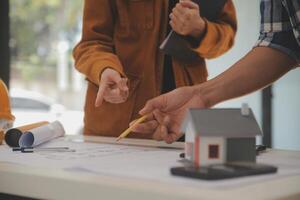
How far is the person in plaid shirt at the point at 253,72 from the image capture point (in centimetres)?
96

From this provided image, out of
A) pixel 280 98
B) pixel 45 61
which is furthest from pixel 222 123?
pixel 45 61

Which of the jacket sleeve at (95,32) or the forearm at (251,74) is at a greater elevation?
the jacket sleeve at (95,32)

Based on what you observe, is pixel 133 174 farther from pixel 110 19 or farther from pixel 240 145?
pixel 110 19

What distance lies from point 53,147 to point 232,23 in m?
0.69

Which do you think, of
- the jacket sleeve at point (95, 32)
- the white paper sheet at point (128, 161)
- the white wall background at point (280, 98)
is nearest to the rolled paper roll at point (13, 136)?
the white paper sheet at point (128, 161)

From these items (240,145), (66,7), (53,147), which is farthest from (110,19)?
(66,7)

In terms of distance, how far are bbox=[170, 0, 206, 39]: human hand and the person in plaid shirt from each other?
0.27m

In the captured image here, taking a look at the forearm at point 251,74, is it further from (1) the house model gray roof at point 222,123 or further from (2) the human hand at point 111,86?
(1) the house model gray roof at point 222,123

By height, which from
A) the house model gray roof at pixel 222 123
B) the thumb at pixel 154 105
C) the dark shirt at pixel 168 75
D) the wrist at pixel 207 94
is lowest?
Answer: the house model gray roof at pixel 222 123

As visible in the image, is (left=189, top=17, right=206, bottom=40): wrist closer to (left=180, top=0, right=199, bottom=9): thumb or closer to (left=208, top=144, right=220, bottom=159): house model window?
(left=180, top=0, right=199, bottom=9): thumb

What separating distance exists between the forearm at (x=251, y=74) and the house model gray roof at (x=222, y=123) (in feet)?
0.92

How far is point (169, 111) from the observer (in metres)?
1.03

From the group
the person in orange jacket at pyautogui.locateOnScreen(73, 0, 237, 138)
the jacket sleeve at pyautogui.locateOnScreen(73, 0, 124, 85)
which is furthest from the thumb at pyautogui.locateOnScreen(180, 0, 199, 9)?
the jacket sleeve at pyautogui.locateOnScreen(73, 0, 124, 85)

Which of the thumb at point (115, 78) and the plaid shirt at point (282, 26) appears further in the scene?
the thumb at point (115, 78)
